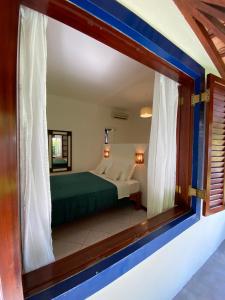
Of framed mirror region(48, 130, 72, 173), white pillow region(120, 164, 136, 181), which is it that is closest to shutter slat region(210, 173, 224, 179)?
white pillow region(120, 164, 136, 181)

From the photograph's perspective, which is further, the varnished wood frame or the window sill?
the varnished wood frame

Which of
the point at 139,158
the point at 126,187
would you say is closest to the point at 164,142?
the point at 126,187

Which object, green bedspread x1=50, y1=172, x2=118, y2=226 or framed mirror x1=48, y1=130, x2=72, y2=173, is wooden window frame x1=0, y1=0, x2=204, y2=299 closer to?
green bedspread x1=50, y1=172, x2=118, y2=226

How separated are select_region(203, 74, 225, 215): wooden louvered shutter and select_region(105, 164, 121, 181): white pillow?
2.03 m

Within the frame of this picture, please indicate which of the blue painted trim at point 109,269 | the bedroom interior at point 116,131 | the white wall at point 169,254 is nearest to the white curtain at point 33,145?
the bedroom interior at point 116,131

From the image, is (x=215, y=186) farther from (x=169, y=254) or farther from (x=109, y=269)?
(x=109, y=269)

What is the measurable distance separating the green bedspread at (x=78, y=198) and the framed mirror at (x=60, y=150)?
0.79 meters

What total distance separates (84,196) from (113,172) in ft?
3.73

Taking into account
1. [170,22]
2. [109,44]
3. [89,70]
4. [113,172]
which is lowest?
[113,172]

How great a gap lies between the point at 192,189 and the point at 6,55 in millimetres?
1532

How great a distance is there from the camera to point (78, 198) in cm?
240

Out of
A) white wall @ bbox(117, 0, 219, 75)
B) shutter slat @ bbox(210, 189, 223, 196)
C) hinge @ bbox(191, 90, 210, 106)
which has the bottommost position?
shutter slat @ bbox(210, 189, 223, 196)

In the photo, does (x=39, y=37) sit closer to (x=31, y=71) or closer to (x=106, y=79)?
(x=31, y=71)

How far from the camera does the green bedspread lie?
2248mm
